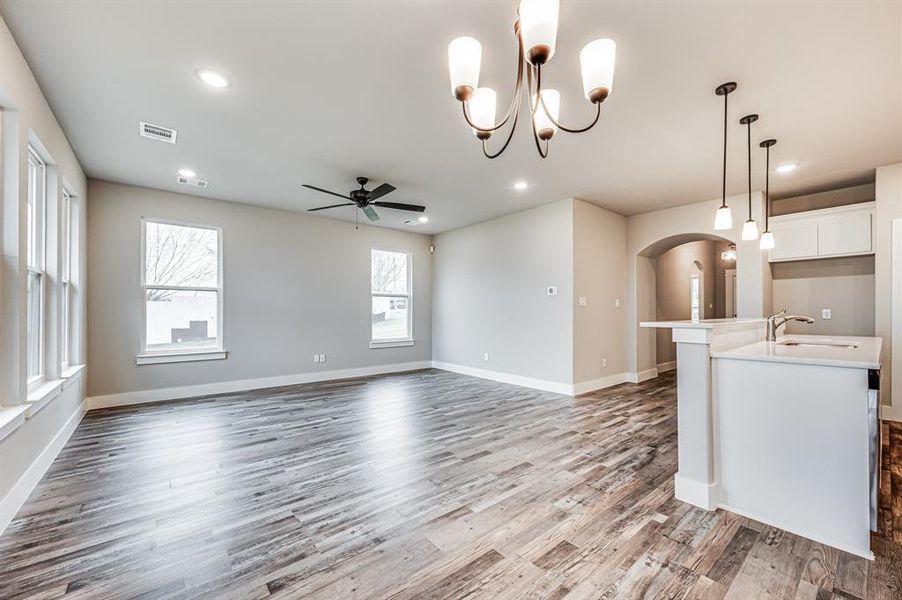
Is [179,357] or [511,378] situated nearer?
[179,357]

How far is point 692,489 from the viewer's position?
2.38 m

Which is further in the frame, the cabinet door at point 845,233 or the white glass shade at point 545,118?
the cabinet door at point 845,233

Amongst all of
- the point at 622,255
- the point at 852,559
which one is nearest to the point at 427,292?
the point at 622,255

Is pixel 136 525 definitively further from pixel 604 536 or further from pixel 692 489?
pixel 692 489

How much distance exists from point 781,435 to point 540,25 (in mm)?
2460

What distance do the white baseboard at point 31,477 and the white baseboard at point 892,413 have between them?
281 inches

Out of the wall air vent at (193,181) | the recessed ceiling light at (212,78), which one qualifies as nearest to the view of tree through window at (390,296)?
the wall air vent at (193,181)

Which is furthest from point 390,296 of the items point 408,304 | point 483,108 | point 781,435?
point 781,435

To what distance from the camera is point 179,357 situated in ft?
16.8

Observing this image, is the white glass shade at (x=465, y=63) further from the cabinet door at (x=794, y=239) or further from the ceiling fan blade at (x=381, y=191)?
the cabinet door at (x=794, y=239)

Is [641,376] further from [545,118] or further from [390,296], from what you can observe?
[545,118]

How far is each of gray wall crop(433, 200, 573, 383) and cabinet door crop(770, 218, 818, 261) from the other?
8.59ft

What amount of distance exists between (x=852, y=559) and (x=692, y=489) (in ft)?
2.27

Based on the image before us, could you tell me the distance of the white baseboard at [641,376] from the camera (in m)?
6.10
